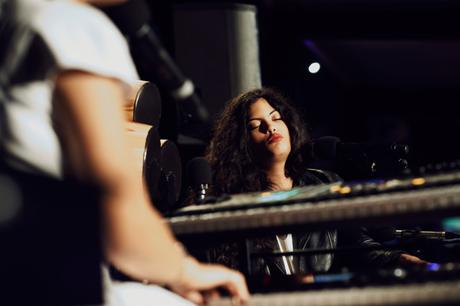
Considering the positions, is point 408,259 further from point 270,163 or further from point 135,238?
point 135,238

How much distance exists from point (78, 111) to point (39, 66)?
131mm

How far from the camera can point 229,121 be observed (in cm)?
383

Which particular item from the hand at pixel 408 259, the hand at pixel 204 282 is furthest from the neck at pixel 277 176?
the hand at pixel 204 282

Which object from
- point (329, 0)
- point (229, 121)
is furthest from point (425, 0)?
point (229, 121)

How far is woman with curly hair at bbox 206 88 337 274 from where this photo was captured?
3424 mm

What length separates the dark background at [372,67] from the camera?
596cm

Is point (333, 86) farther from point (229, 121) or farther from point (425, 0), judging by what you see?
point (229, 121)

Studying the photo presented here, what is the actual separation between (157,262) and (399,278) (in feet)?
1.84

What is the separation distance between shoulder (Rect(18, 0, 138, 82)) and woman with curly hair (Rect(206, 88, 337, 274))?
2.27 meters

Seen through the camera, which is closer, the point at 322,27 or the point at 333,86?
the point at 322,27

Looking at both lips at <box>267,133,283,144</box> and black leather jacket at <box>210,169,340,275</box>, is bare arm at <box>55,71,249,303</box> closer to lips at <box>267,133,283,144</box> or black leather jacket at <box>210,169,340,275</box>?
black leather jacket at <box>210,169,340,275</box>

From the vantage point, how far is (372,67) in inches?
442

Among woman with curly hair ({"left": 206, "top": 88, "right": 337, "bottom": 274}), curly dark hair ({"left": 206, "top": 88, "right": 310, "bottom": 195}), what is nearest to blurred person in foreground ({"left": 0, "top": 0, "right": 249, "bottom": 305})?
woman with curly hair ({"left": 206, "top": 88, "right": 337, "bottom": 274})

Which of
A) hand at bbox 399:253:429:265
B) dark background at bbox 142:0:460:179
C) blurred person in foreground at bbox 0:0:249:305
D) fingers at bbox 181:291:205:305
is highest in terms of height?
dark background at bbox 142:0:460:179
